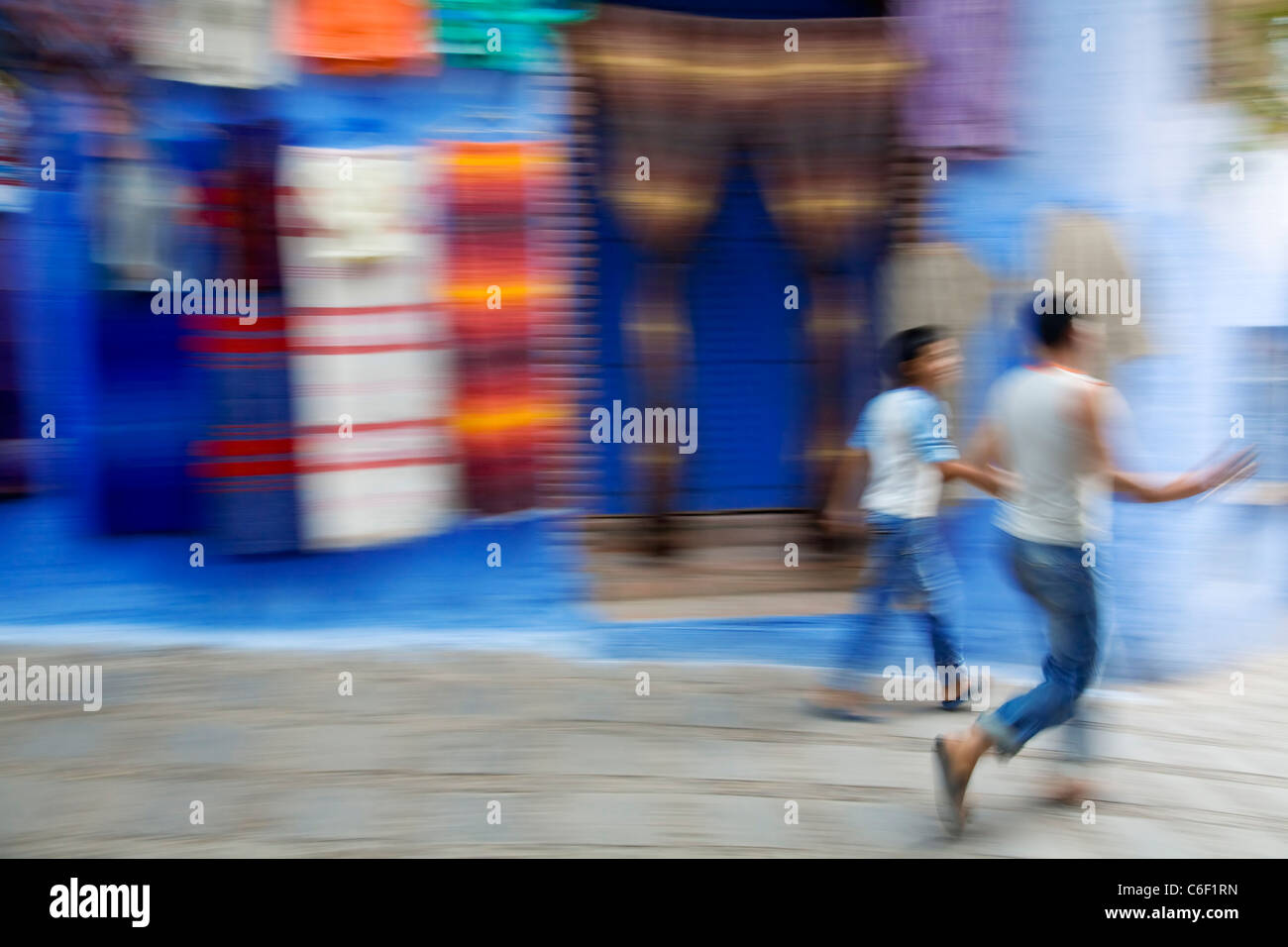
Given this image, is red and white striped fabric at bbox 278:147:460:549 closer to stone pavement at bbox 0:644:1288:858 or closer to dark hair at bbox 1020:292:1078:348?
stone pavement at bbox 0:644:1288:858

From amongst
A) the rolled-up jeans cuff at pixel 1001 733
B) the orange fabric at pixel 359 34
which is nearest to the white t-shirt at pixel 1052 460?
the rolled-up jeans cuff at pixel 1001 733

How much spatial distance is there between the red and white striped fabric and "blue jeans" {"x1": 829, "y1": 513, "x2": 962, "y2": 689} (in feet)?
6.91

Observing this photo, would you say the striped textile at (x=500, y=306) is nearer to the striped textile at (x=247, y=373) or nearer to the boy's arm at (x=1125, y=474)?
the striped textile at (x=247, y=373)

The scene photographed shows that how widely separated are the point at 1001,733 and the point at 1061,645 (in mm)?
384

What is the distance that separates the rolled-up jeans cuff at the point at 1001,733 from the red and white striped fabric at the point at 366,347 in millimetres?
2930

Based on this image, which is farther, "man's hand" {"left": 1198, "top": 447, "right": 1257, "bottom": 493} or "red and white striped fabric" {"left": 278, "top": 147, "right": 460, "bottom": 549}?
"red and white striped fabric" {"left": 278, "top": 147, "right": 460, "bottom": 549}

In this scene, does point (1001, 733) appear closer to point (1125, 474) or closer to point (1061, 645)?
point (1061, 645)

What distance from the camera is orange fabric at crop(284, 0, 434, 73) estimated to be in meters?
5.91

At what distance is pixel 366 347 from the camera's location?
609 centimetres

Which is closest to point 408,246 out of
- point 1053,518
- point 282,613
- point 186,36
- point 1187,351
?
point 186,36

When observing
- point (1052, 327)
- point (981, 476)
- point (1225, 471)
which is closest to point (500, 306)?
point (981, 476)

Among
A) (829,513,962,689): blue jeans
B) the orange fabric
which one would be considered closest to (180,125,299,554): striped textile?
the orange fabric

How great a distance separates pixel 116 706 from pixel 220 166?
2547 millimetres

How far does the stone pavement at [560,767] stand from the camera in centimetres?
452
